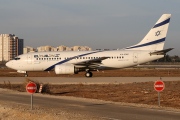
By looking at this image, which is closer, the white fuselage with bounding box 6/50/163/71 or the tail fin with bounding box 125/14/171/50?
the white fuselage with bounding box 6/50/163/71

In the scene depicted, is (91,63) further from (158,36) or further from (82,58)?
(158,36)

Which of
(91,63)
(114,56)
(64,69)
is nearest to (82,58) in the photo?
(91,63)

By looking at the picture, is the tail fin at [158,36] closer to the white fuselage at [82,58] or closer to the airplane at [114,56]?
the airplane at [114,56]

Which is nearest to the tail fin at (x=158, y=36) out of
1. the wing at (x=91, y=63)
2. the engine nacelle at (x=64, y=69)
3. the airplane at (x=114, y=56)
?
the airplane at (x=114, y=56)

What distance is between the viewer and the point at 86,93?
87.4 ft

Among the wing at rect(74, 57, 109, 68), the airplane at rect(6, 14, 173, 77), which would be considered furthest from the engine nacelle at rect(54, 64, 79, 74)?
the wing at rect(74, 57, 109, 68)

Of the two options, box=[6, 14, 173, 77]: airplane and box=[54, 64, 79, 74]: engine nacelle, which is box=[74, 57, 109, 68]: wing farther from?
box=[54, 64, 79, 74]: engine nacelle

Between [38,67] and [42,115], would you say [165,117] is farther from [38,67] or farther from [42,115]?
[38,67]

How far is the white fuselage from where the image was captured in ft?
153

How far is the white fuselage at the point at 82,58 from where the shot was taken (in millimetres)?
46562

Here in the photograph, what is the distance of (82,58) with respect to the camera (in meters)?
47.4

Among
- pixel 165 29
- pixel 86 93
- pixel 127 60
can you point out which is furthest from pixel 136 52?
pixel 86 93

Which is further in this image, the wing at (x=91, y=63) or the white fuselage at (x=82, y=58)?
the white fuselage at (x=82, y=58)

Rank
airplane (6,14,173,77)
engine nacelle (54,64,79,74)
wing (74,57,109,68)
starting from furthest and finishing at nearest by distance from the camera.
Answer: airplane (6,14,173,77) < wing (74,57,109,68) < engine nacelle (54,64,79,74)
